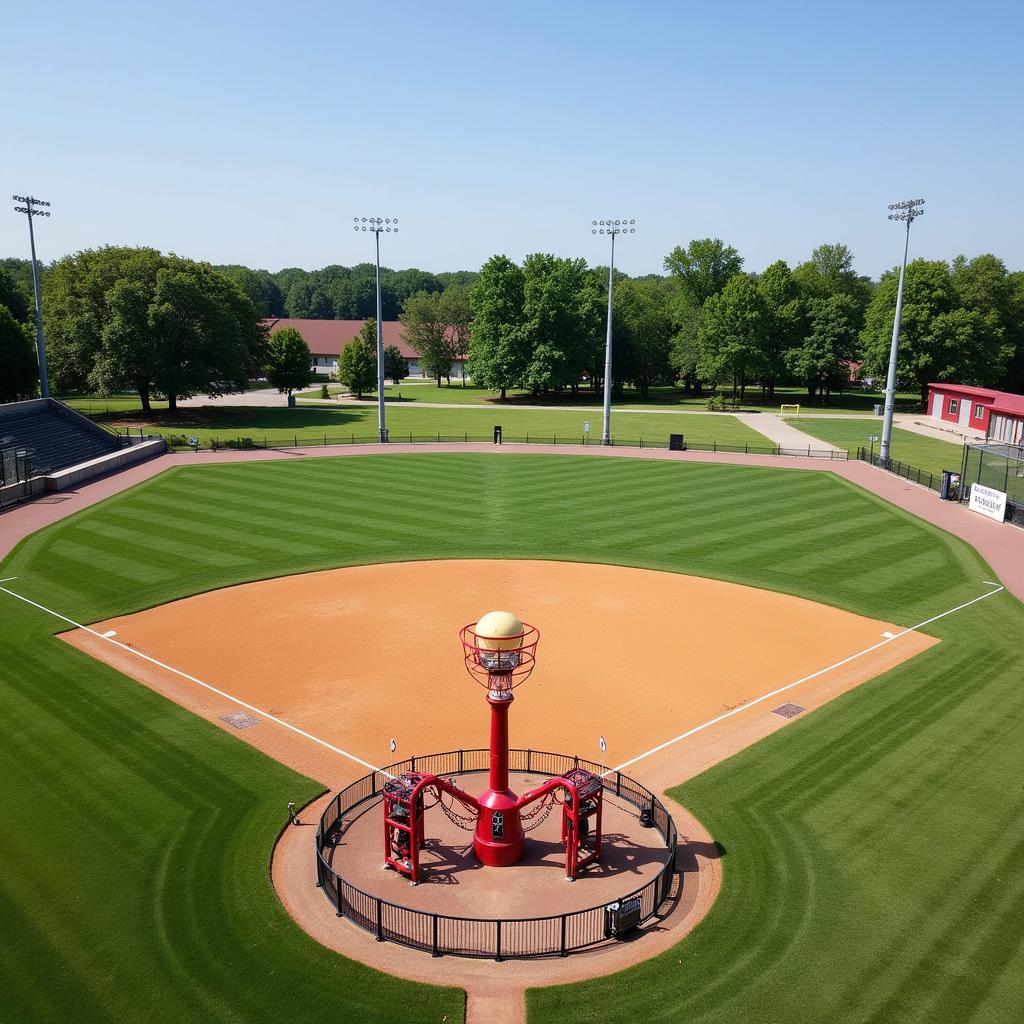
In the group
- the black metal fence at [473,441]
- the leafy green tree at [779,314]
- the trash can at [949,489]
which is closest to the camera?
the trash can at [949,489]

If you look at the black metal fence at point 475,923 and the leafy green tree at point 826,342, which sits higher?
the leafy green tree at point 826,342

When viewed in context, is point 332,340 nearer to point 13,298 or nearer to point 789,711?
point 13,298

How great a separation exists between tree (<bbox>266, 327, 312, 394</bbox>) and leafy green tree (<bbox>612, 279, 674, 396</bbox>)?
43.3 meters

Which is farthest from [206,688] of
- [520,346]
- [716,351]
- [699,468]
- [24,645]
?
[716,351]

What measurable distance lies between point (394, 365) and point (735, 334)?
171 ft

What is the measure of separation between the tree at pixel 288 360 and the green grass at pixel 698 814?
67.6 meters

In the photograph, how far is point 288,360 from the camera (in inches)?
3903

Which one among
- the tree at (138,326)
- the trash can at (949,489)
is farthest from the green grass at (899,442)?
the tree at (138,326)

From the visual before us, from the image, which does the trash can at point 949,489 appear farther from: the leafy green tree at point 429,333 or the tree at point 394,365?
the leafy green tree at point 429,333

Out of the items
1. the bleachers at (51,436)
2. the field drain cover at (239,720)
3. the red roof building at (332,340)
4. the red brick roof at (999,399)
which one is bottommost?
the field drain cover at (239,720)

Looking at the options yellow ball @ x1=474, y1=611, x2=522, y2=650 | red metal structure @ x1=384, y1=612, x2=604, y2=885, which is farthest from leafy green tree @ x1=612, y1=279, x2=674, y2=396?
yellow ball @ x1=474, y1=611, x2=522, y2=650

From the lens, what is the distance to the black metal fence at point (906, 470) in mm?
54250

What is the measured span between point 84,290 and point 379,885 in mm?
79695

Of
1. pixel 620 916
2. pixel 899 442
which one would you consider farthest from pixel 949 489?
pixel 620 916
